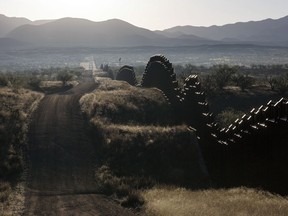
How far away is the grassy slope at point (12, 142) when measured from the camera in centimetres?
2129

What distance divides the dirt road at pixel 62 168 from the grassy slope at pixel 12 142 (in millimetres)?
635

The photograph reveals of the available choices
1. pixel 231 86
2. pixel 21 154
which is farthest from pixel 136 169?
pixel 231 86

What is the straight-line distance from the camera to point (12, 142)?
30234 mm

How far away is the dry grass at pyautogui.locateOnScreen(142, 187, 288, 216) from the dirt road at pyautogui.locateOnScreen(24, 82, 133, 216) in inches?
71.4

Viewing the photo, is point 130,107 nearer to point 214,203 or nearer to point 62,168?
point 62,168

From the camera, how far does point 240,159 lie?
24000 mm

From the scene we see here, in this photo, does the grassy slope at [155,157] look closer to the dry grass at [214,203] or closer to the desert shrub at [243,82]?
the dry grass at [214,203]

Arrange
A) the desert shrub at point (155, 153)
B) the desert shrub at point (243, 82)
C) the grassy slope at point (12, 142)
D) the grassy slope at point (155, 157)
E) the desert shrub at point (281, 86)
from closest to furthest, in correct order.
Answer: the grassy slope at point (155, 157) < the grassy slope at point (12, 142) < the desert shrub at point (155, 153) < the desert shrub at point (281, 86) < the desert shrub at point (243, 82)

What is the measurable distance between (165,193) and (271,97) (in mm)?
57032

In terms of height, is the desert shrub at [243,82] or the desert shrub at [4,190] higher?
the desert shrub at [4,190]

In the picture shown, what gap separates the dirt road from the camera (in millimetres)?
20188

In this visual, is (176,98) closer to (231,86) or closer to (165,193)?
(165,193)

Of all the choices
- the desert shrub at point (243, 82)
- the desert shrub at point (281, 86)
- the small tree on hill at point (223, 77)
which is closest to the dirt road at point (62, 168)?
the small tree on hill at point (223, 77)

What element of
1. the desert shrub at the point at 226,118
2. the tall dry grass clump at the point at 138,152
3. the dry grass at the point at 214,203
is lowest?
the desert shrub at the point at 226,118
